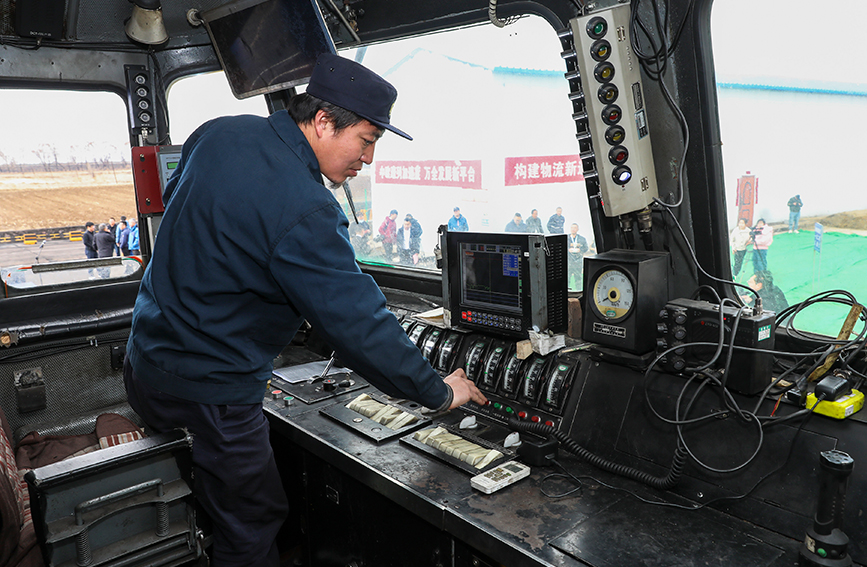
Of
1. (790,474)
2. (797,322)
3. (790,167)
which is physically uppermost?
(790,167)

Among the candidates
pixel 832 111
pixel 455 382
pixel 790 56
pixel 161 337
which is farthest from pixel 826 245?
pixel 161 337

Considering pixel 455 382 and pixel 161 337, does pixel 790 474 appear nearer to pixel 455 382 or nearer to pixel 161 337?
pixel 455 382

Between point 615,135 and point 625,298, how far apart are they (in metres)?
0.56

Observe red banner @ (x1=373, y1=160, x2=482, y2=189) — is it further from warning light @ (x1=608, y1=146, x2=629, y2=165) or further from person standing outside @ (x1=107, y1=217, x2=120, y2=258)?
person standing outside @ (x1=107, y1=217, x2=120, y2=258)

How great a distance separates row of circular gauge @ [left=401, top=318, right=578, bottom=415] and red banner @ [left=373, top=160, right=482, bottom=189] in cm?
128

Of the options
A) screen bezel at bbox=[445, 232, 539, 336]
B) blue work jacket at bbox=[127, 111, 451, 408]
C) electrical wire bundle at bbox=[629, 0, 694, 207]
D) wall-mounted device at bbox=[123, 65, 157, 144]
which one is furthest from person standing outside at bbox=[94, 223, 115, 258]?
electrical wire bundle at bbox=[629, 0, 694, 207]

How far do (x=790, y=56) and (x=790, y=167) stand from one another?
0.35m

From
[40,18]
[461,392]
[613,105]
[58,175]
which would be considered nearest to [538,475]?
[461,392]

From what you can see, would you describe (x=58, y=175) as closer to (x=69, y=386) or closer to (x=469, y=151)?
(x=69, y=386)

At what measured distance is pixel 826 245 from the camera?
6.47 feet

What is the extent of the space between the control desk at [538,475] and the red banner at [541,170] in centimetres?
106

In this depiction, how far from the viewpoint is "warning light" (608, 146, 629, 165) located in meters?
2.02

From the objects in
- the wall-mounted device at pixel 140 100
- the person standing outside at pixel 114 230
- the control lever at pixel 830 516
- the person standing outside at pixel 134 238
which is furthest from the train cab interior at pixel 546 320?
the person standing outside at pixel 134 238

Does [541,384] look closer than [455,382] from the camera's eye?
No
